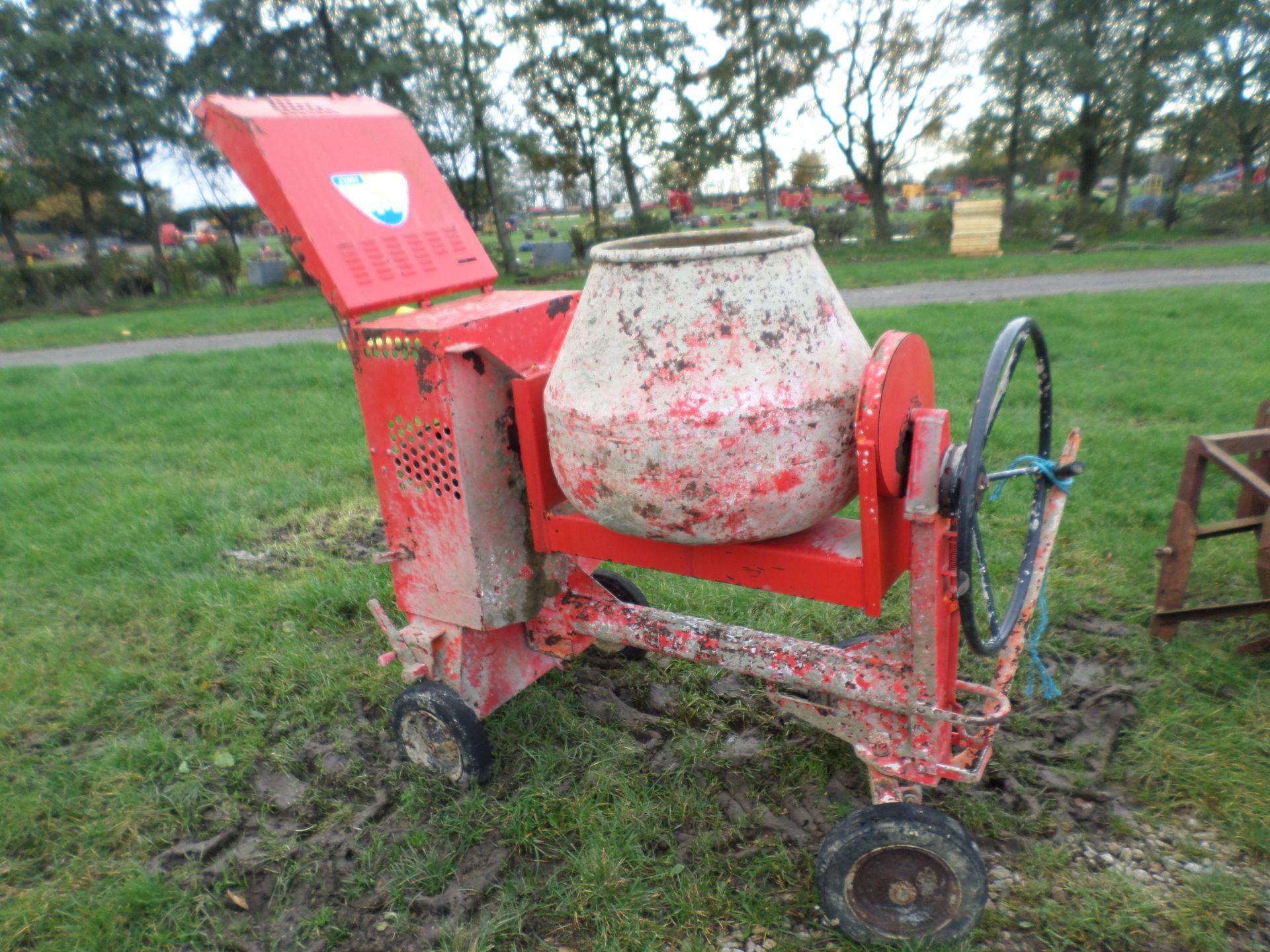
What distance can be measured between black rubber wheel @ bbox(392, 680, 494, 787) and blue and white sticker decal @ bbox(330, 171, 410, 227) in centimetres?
144

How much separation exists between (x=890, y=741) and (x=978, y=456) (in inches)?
37.1

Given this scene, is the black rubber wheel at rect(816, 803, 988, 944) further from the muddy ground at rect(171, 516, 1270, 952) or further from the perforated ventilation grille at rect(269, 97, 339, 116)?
the perforated ventilation grille at rect(269, 97, 339, 116)

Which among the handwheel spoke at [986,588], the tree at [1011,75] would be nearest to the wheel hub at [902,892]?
the handwheel spoke at [986,588]

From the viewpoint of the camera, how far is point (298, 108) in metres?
2.41

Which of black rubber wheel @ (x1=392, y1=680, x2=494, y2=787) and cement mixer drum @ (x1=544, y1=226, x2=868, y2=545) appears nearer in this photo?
cement mixer drum @ (x1=544, y1=226, x2=868, y2=545)

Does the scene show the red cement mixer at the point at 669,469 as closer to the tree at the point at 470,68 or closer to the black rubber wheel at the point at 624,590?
the black rubber wheel at the point at 624,590

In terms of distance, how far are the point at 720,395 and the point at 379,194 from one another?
1.34 meters

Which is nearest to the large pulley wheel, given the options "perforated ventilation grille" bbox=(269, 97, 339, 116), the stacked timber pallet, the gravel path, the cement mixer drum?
the cement mixer drum

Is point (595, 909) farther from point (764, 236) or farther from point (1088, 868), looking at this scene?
point (764, 236)

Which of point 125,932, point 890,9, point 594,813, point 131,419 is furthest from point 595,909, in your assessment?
point 890,9

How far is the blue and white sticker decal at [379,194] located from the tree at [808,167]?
2655cm

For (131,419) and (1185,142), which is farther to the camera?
(1185,142)

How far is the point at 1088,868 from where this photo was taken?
7.40 ft

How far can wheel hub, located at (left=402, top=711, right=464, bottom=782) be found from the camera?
2.68 m
